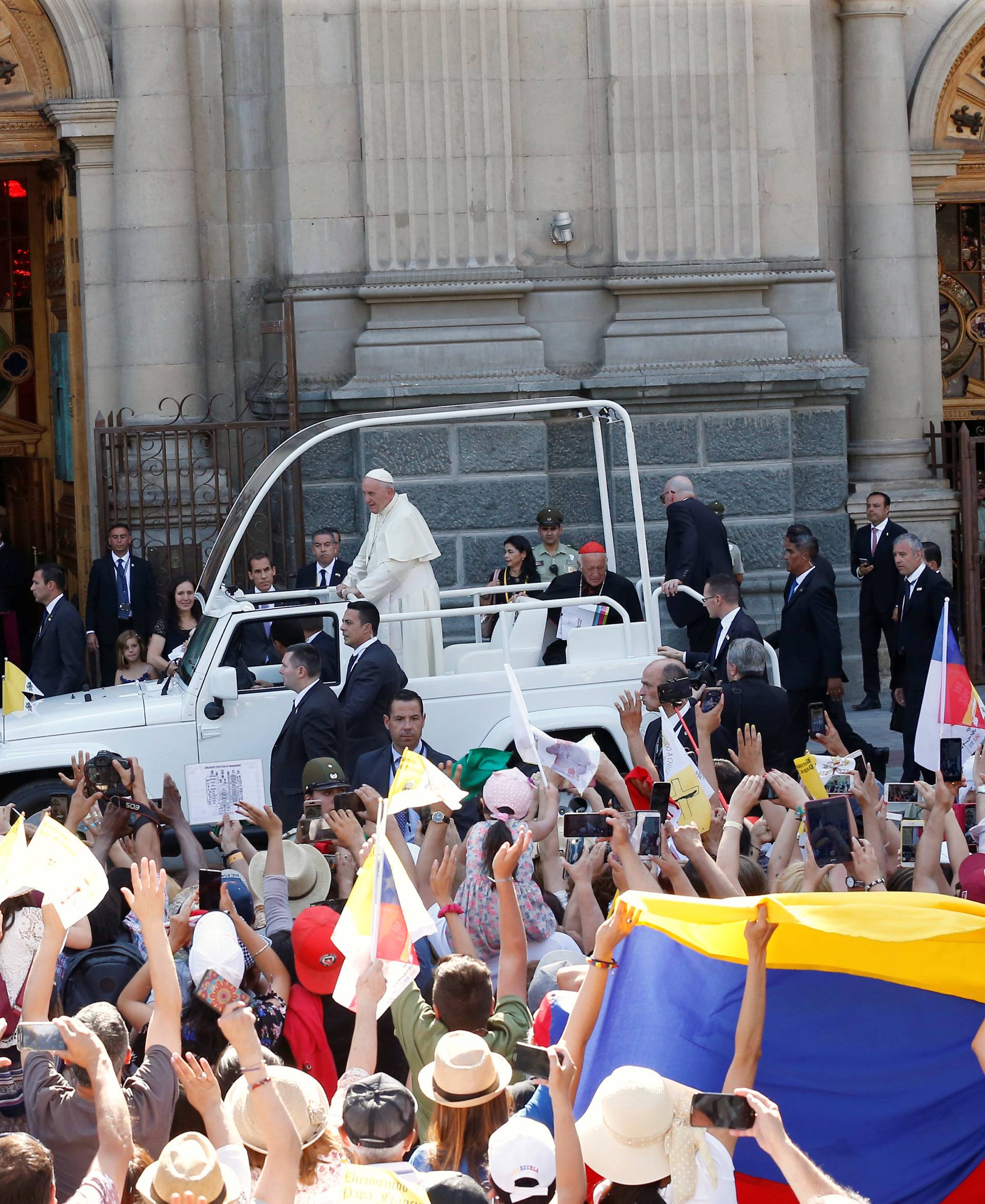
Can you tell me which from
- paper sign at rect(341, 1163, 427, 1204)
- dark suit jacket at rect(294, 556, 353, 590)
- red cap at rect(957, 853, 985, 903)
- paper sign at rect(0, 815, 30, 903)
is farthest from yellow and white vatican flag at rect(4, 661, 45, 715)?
paper sign at rect(341, 1163, 427, 1204)

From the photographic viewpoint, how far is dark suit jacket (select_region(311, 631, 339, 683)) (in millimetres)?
9094

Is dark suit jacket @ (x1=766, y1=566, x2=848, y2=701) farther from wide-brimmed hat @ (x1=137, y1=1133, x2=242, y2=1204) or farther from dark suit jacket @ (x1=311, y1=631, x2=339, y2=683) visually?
wide-brimmed hat @ (x1=137, y1=1133, x2=242, y2=1204)

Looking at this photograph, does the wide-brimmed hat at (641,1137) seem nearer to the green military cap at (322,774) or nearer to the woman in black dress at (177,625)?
the green military cap at (322,774)

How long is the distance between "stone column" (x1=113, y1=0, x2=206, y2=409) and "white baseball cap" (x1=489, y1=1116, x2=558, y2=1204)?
1118cm

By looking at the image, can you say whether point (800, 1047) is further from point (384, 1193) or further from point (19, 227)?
point (19, 227)

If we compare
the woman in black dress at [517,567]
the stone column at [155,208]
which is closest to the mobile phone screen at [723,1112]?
the woman in black dress at [517,567]

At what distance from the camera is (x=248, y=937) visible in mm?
4844

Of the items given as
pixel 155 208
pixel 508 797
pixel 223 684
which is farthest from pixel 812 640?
pixel 155 208

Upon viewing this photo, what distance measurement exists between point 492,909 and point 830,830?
1088mm

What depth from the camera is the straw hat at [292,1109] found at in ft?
11.8

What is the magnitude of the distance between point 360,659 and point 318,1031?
152 inches

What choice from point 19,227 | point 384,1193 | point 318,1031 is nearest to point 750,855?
point 318,1031

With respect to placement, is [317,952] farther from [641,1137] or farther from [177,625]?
[177,625]

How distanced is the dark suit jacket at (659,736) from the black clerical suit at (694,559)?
8.52 ft
